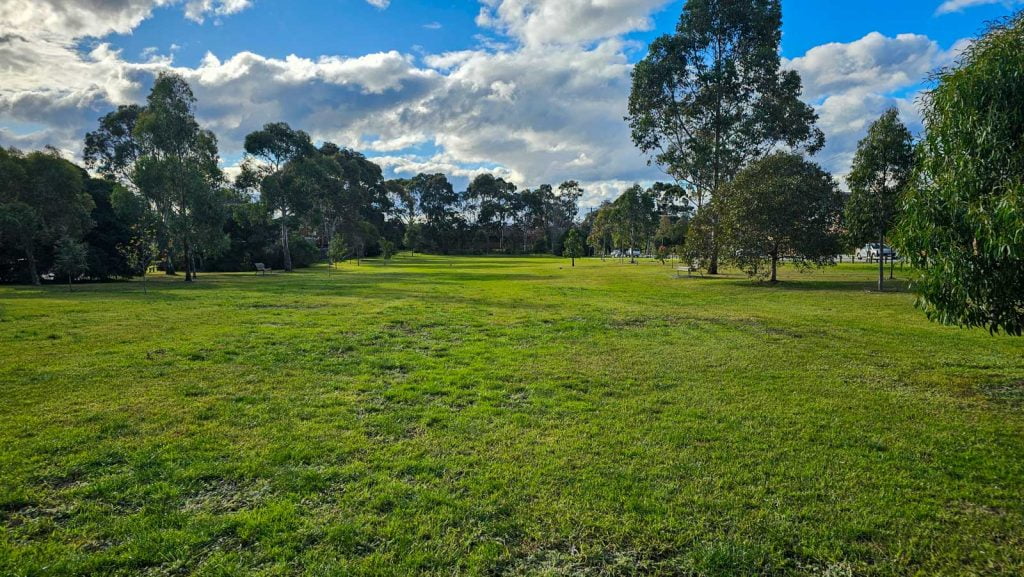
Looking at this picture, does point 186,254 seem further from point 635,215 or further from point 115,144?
point 635,215

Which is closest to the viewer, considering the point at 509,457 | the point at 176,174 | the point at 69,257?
the point at 509,457

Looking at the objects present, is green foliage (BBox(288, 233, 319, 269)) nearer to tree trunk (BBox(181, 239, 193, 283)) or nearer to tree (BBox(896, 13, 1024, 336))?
tree trunk (BBox(181, 239, 193, 283))

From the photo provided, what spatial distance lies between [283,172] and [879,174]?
5093 centimetres

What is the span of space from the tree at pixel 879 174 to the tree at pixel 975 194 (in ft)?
55.4

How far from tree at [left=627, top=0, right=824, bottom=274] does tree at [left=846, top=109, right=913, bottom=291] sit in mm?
11358

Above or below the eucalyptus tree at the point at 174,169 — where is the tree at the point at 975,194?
below

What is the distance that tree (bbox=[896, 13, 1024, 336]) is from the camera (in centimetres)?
512

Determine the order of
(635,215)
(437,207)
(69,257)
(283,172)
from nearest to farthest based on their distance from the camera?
(69,257)
(283,172)
(635,215)
(437,207)

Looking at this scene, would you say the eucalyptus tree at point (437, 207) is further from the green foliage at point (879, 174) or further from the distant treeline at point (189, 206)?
the green foliage at point (879, 174)

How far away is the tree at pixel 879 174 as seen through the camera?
20.0 metres

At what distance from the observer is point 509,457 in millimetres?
4797

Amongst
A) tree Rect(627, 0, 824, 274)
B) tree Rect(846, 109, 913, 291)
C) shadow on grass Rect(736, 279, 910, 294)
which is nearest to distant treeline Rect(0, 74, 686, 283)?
tree Rect(627, 0, 824, 274)

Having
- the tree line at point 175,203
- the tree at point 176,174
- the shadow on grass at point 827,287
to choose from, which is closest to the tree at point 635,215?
the tree line at point 175,203

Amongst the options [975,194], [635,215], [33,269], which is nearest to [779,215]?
[975,194]
